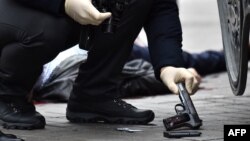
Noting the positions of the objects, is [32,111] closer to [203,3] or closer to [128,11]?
[128,11]

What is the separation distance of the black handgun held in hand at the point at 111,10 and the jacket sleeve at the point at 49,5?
199mm

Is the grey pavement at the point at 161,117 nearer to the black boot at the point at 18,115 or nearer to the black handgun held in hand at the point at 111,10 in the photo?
the black boot at the point at 18,115

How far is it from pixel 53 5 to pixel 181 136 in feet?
2.66

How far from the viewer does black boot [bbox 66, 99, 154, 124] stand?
360 cm

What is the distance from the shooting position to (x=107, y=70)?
3.61m

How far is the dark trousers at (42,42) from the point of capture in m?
3.29

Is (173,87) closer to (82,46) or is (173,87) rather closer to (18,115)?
(82,46)

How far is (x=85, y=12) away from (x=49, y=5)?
31cm

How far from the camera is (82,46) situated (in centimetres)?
324

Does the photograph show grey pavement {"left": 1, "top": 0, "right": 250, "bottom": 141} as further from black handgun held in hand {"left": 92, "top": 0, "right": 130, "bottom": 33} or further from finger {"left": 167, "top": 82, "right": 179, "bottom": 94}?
black handgun held in hand {"left": 92, "top": 0, "right": 130, "bottom": 33}

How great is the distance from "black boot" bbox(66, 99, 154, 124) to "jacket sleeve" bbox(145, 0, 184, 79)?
0.33m

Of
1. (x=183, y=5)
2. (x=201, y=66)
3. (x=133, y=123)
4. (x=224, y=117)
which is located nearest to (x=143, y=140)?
(x=133, y=123)

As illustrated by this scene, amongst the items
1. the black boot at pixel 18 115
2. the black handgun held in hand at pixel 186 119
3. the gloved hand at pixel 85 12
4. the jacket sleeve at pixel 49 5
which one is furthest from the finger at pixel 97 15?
the black boot at pixel 18 115

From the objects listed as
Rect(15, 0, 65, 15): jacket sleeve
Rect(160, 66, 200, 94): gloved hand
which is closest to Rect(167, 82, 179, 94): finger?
Rect(160, 66, 200, 94): gloved hand
